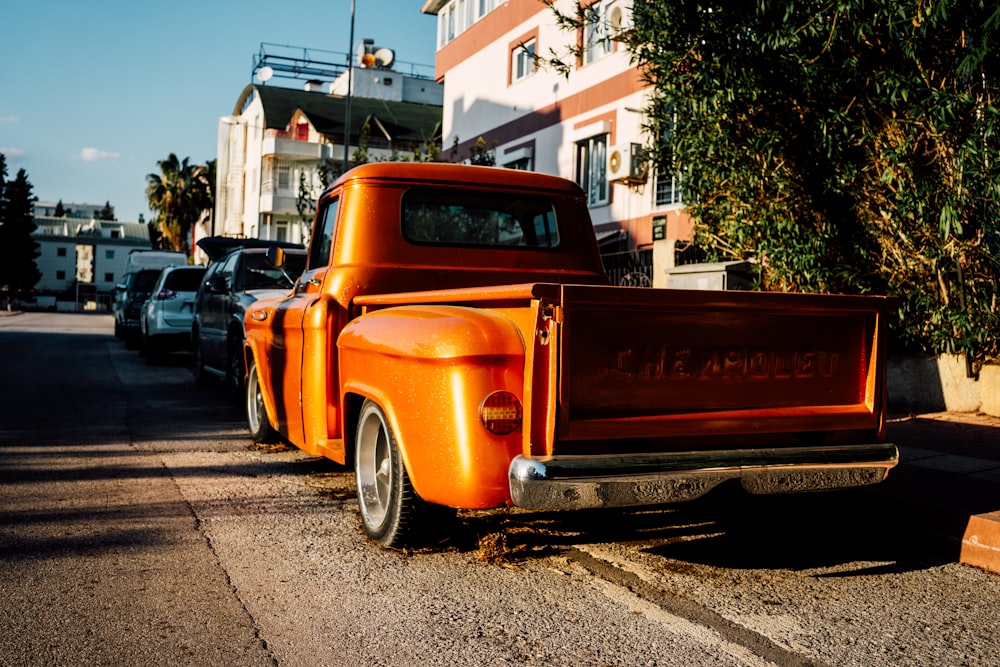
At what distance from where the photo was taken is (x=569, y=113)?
21562 millimetres

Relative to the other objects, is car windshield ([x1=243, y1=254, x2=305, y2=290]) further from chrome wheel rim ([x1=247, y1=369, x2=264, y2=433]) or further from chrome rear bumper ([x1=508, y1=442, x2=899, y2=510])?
chrome rear bumper ([x1=508, y1=442, x2=899, y2=510])

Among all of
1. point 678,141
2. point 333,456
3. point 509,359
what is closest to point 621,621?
point 509,359

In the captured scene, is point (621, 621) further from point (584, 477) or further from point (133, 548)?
point (133, 548)

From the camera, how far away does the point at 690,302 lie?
4.01m

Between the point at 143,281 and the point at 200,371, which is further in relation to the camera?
the point at 143,281

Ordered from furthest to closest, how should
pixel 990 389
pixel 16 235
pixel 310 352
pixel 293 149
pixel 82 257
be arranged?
pixel 82 257 < pixel 16 235 < pixel 293 149 < pixel 990 389 < pixel 310 352

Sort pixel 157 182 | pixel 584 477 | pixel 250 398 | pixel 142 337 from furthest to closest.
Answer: pixel 157 182 < pixel 142 337 < pixel 250 398 < pixel 584 477

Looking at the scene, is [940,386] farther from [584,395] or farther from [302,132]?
[302,132]

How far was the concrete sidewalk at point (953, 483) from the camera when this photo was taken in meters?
4.94

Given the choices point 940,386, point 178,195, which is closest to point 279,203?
point 178,195

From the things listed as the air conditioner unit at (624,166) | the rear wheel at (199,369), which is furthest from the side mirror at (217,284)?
the air conditioner unit at (624,166)

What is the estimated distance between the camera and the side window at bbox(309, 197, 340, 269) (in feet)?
19.9

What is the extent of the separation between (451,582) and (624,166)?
48.8 ft

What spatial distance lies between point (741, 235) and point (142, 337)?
1231cm
